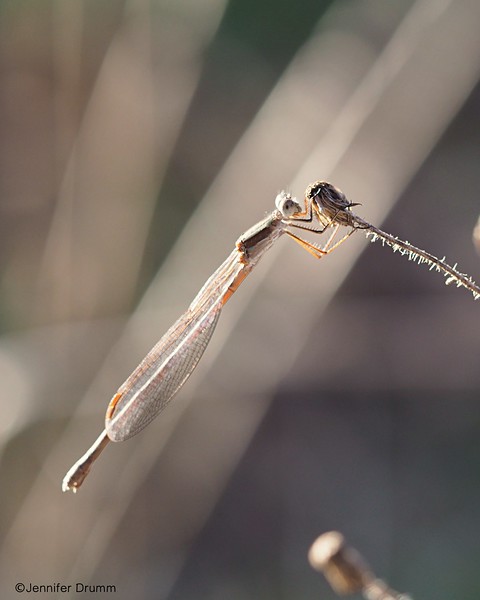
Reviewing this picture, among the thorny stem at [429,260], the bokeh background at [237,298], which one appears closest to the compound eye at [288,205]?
the bokeh background at [237,298]

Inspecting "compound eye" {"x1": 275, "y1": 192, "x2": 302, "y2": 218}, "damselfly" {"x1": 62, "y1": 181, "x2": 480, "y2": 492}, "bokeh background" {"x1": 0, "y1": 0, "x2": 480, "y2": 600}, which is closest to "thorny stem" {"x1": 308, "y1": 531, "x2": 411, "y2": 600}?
"damselfly" {"x1": 62, "y1": 181, "x2": 480, "y2": 492}

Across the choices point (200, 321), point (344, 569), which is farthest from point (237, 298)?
point (344, 569)

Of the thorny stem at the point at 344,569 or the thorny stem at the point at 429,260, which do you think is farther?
the thorny stem at the point at 429,260

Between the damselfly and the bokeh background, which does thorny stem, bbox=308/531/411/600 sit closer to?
the damselfly

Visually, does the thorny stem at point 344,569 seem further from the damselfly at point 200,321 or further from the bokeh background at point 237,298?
the bokeh background at point 237,298

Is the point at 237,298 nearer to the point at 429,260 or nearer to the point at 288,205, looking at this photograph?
the point at 288,205

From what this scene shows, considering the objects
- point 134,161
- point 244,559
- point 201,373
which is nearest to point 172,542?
point 244,559
